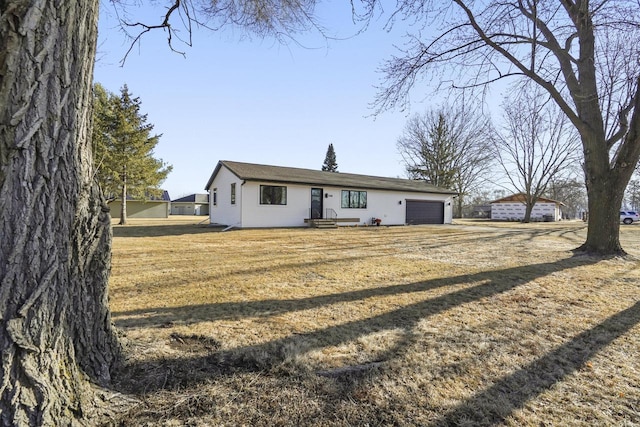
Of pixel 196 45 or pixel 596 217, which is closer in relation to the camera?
pixel 196 45

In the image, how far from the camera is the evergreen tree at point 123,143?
19.7 m

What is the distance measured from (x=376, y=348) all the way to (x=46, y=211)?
101 inches

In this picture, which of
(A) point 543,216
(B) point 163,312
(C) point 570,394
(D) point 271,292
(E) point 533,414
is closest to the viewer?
(E) point 533,414

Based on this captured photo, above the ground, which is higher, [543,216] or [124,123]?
[124,123]

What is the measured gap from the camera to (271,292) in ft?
14.5

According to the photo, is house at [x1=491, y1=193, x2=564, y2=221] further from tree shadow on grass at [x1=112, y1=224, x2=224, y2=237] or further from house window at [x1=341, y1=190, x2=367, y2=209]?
tree shadow on grass at [x1=112, y1=224, x2=224, y2=237]

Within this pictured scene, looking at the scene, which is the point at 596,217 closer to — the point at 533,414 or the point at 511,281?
the point at 511,281

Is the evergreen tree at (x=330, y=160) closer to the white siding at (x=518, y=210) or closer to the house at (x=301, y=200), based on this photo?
the white siding at (x=518, y=210)

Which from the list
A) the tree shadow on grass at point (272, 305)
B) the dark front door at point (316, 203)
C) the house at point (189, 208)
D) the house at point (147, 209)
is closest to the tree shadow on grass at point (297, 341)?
the tree shadow on grass at point (272, 305)

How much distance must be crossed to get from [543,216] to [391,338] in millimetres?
42289

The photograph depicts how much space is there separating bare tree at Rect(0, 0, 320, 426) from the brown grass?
0.40m

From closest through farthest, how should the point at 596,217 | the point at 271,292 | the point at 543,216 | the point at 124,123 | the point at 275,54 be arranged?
the point at 271,292, the point at 275,54, the point at 596,217, the point at 124,123, the point at 543,216

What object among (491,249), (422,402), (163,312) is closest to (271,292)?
(163,312)

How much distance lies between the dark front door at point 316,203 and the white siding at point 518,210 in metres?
32.2
